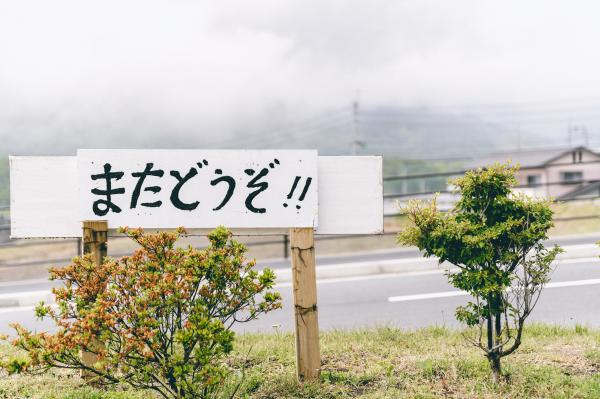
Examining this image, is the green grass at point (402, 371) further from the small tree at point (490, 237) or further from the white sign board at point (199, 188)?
the white sign board at point (199, 188)

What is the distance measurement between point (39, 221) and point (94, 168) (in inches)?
26.9

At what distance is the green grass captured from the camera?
13.8ft

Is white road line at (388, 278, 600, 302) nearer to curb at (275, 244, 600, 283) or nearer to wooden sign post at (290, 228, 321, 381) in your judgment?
curb at (275, 244, 600, 283)

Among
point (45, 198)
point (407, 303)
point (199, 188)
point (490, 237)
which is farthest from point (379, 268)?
point (45, 198)

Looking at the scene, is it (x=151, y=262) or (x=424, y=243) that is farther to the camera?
(x=424, y=243)

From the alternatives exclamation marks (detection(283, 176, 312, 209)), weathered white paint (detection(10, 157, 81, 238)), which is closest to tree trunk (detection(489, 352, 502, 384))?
exclamation marks (detection(283, 176, 312, 209))

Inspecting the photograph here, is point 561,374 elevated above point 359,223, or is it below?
below

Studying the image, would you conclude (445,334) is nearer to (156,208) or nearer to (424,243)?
(424,243)

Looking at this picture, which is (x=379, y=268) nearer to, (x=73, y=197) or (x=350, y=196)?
(x=350, y=196)

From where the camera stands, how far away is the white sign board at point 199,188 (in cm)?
445

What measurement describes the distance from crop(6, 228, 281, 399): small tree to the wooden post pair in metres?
0.59

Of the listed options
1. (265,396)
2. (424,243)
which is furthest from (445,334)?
(265,396)

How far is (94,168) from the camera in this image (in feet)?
14.6

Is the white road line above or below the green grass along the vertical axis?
above
